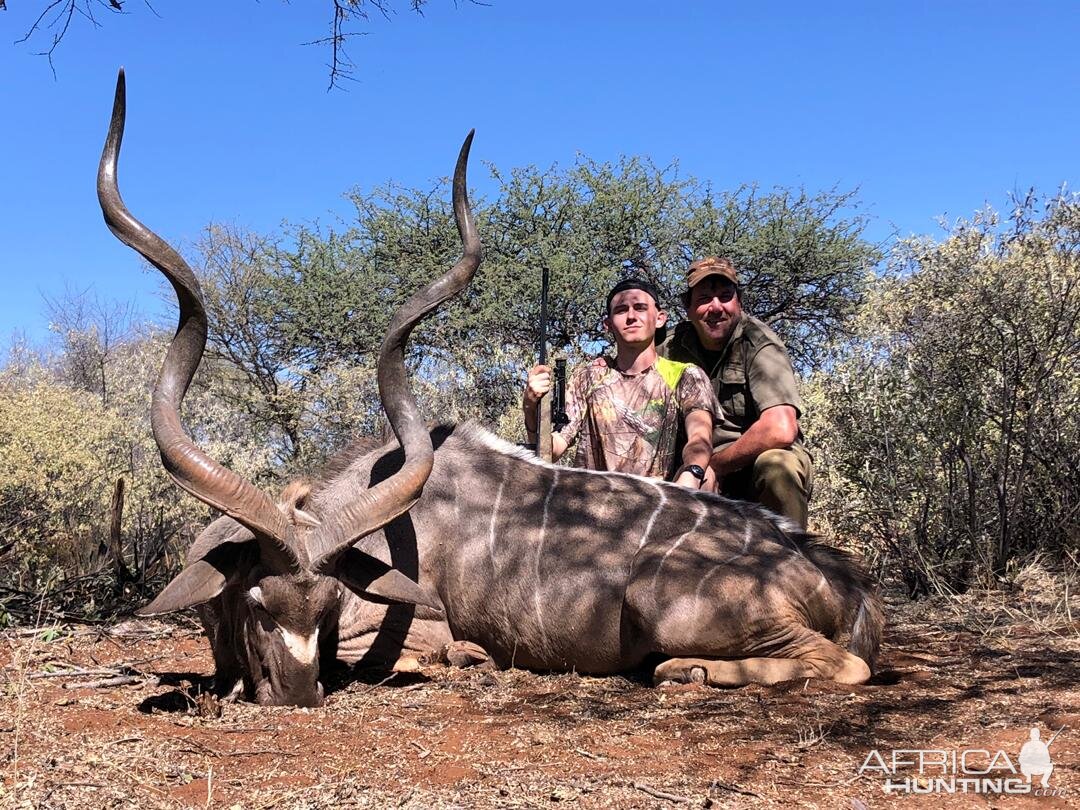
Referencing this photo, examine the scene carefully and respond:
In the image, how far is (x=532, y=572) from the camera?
379 cm

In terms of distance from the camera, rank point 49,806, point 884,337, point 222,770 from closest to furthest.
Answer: point 49,806, point 222,770, point 884,337

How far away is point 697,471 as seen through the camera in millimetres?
4305

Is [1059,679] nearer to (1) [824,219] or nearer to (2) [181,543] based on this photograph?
(2) [181,543]

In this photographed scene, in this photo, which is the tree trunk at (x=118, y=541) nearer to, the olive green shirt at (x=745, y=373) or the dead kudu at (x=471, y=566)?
the dead kudu at (x=471, y=566)

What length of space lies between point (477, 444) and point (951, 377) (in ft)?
9.11

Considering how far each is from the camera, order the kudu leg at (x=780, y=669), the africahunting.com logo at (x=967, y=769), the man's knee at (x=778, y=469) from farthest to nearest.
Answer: the man's knee at (x=778, y=469)
the kudu leg at (x=780, y=669)
the africahunting.com logo at (x=967, y=769)

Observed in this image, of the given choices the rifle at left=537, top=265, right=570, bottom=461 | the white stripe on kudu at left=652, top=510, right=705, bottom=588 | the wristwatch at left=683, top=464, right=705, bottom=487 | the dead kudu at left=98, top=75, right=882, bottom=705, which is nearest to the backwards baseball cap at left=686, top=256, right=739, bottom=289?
the rifle at left=537, top=265, right=570, bottom=461

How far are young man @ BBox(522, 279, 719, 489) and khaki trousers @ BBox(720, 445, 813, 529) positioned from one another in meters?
0.24

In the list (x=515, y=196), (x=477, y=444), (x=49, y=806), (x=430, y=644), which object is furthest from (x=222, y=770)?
(x=515, y=196)

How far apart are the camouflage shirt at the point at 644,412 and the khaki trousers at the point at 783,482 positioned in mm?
327

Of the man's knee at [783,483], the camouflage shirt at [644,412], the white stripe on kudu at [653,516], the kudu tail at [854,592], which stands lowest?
the kudu tail at [854,592]

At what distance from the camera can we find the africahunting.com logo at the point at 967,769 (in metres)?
2.22

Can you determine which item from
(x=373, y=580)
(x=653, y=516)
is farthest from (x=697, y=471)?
(x=373, y=580)

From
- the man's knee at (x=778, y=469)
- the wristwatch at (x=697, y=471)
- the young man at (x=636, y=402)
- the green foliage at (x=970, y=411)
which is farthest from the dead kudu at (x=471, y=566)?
the green foliage at (x=970, y=411)
